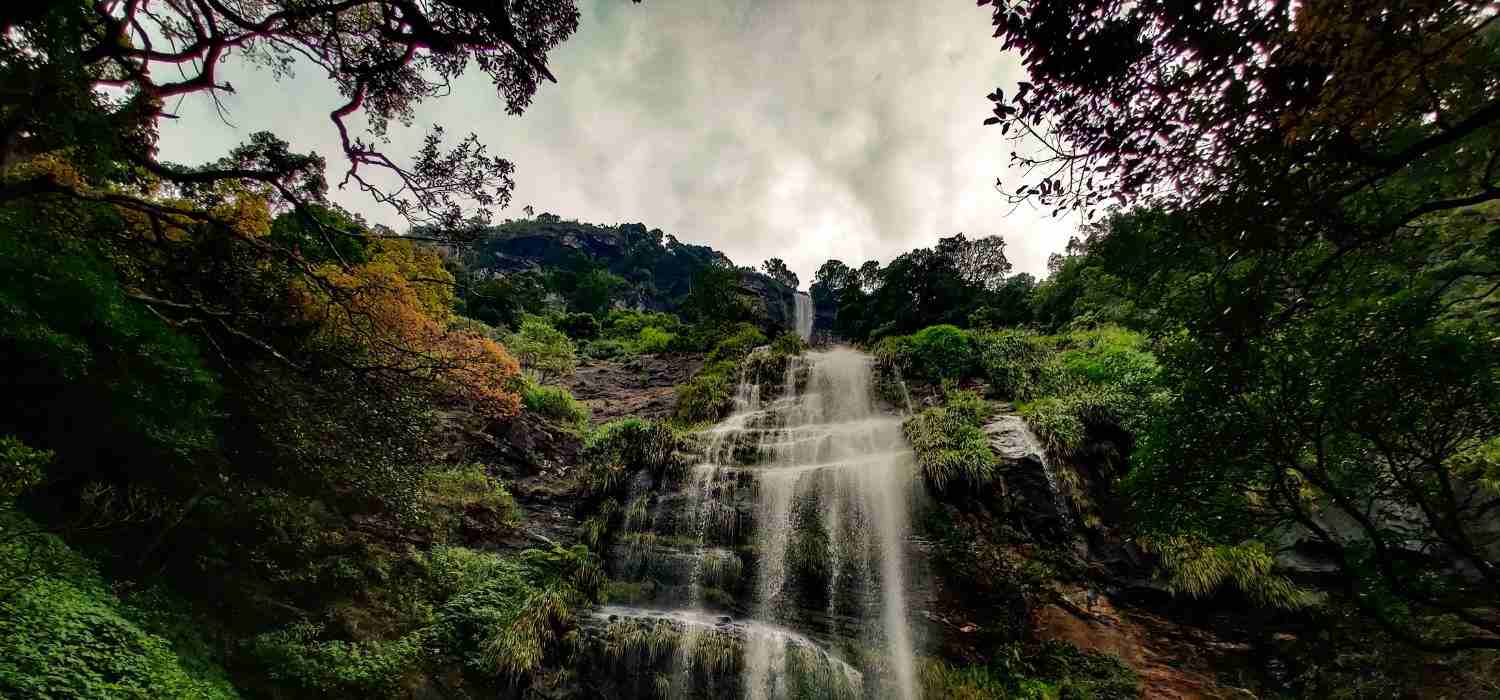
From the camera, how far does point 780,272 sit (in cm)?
6944

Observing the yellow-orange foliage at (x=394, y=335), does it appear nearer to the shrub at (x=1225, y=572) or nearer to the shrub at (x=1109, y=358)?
the shrub at (x=1225, y=572)

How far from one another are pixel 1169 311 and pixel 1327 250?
1361 millimetres

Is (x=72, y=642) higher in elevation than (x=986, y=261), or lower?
lower

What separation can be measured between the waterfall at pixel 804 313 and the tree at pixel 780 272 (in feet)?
14.8

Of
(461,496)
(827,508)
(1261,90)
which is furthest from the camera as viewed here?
(461,496)

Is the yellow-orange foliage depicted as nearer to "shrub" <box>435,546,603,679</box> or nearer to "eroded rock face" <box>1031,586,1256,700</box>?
"shrub" <box>435,546,603,679</box>

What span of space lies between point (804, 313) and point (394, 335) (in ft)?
179

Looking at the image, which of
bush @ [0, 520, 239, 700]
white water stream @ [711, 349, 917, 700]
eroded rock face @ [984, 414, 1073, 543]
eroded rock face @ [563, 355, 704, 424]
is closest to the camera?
bush @ [0, 520, 239, 700]

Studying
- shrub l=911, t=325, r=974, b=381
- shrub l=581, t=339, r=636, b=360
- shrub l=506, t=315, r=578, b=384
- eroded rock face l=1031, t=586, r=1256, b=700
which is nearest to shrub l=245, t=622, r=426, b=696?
eroded rock face l=1031, t=586, r=1256, b=700

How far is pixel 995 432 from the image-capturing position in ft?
32.6

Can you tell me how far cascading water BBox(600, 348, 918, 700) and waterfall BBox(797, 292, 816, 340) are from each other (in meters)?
43.7

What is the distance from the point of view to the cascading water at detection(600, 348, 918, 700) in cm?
703

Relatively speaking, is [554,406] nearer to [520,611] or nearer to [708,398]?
[708,398]

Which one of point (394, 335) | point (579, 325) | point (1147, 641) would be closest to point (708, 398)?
point (394, 335)
